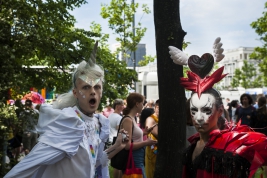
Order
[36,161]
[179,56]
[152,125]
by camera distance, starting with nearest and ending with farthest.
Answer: [36,161] → [179,56] → [152,125]

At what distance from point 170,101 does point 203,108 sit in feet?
8.62

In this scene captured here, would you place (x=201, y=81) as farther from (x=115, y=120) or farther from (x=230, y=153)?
(x=115, y=120)

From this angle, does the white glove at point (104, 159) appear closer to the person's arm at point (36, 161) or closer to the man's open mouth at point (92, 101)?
the man's open mouth at point (92, 101)

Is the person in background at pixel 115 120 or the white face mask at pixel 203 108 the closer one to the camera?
the white face mask at pixel 203 108

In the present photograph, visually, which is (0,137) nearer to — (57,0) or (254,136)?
(57,0)

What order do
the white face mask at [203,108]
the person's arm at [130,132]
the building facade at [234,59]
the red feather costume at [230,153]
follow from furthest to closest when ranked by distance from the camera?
the building facade at [234,59], the person's arm at [130,132], the white face mask at [203,108], the red feather costume at [230,153]

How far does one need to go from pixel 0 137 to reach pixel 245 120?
5.65 meters

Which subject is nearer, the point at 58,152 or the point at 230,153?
the point at 230,153

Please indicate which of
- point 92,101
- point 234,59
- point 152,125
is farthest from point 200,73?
point 234,59

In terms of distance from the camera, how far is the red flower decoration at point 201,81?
434 cm

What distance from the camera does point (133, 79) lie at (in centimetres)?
1037

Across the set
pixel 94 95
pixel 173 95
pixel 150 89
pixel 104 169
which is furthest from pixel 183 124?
pixel 150 89

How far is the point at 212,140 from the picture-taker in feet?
13.8

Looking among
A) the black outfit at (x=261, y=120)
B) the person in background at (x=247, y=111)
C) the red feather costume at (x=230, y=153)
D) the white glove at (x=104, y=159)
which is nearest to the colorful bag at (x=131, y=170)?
the white glove at (x=104, y=159)
